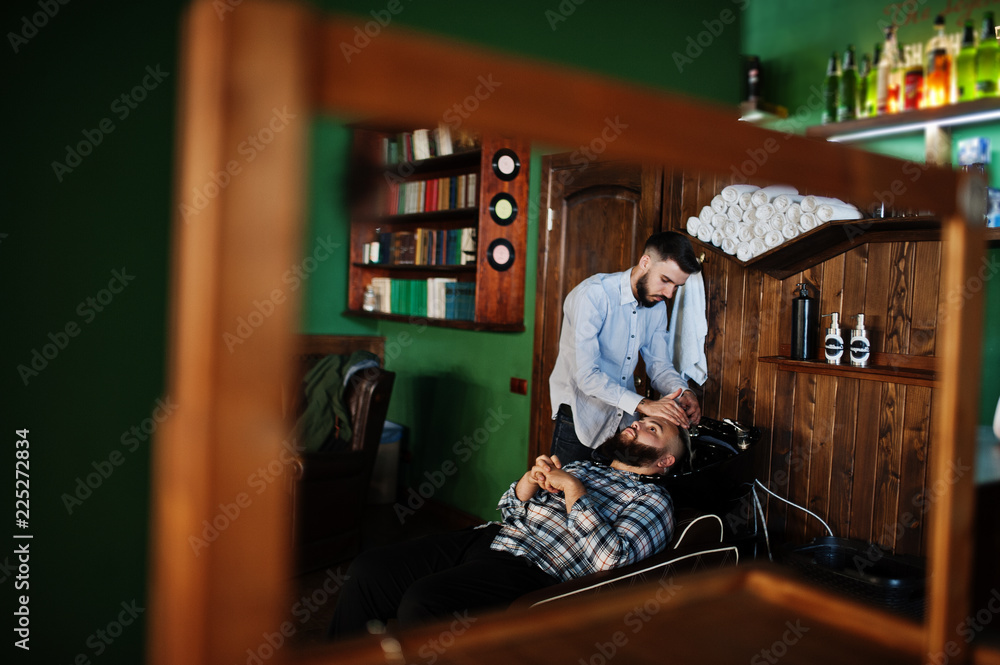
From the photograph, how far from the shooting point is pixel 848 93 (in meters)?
3.23

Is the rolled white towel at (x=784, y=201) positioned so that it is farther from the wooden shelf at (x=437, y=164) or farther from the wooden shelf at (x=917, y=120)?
the wooden shelf at (x=437, y=164)

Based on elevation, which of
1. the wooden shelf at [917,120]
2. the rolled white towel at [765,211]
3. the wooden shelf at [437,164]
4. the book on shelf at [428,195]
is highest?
the wooden shelf at [437,164]

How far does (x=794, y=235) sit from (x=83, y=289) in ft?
8.00

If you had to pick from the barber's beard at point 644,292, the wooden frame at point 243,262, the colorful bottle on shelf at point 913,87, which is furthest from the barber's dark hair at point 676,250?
the wooden frame at point 243,262

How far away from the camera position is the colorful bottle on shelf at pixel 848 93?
10.5 ft

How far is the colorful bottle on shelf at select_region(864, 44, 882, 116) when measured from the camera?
123 inches

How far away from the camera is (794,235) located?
111 inches

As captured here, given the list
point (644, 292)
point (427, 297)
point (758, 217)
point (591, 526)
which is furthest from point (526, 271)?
point (591, 526)

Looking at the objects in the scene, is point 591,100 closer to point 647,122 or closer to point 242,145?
point 647,122

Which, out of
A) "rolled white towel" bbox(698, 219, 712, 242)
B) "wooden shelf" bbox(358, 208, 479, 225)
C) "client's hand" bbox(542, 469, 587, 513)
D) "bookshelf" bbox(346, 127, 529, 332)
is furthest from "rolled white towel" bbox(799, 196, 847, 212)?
"wooden shelf" bbox(358, 208, 479, 225)

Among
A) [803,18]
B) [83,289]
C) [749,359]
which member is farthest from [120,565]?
[803,18]

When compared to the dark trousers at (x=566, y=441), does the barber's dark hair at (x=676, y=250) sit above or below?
above

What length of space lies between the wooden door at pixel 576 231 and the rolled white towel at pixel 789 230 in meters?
0.64

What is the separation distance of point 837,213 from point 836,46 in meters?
1.19
